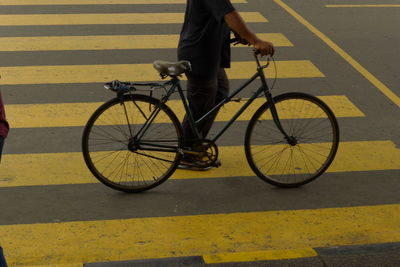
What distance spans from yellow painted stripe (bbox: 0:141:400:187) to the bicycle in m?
0.16

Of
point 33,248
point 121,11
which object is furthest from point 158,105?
point 121,11

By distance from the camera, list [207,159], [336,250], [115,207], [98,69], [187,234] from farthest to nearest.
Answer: [98,69] → [207,159] → [115,207] → [187,234] → [336,250]

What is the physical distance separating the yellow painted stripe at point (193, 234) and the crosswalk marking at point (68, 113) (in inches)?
80.2

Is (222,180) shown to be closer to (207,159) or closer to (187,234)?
(207,159)

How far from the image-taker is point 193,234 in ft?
18.1

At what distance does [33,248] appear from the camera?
5.26 metres

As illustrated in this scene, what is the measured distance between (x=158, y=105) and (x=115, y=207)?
34.3 inches

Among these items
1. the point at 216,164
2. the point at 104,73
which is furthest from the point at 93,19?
the point at 216,164

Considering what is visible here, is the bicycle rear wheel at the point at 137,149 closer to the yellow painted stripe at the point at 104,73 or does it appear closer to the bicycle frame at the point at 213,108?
the bicycle frame at the point at 213,108

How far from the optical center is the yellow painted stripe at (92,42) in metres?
9.75

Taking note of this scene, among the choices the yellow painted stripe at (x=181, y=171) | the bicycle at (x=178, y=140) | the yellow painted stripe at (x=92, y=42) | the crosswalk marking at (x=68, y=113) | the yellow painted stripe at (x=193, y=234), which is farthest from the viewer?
the yellow painted stripe at (x=92, y=42)

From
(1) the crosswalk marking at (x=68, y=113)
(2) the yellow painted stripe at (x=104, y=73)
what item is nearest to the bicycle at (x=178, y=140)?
(1) the crosswalk marking at (x=68, y=113)

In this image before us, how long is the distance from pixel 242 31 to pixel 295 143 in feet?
3.81

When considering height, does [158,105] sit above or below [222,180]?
above
